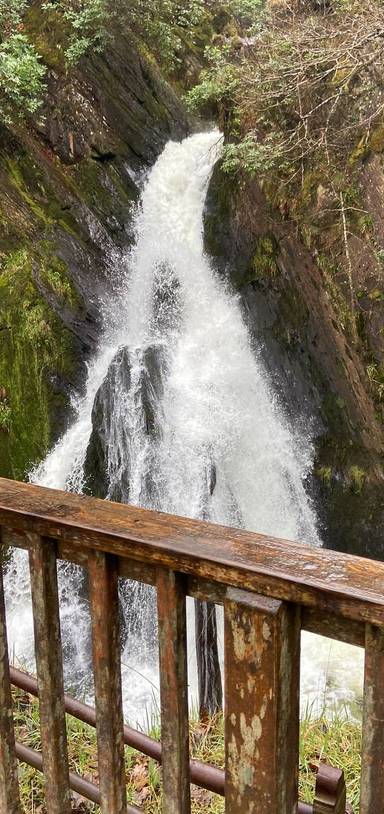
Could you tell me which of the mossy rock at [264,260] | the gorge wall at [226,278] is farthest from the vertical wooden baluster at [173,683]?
the mossy rock at [264,260]

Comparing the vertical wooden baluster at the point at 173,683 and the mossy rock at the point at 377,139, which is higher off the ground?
the mossy rock at the point at 377,139

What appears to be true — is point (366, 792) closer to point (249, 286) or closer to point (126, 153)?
point (249, 286)

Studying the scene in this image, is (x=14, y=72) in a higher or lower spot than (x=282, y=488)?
higher

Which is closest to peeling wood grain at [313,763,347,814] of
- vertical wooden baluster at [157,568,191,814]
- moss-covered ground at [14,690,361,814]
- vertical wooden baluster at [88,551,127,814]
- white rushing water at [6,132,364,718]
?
vertical wooden baluster at [157,568,191,814]

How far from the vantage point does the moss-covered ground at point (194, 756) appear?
7.59ft

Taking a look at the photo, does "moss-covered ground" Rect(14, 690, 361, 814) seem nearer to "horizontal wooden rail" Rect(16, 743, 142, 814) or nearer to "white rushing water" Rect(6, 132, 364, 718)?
"horizontal wooden rail" Rect(16, 743, 142, 814)

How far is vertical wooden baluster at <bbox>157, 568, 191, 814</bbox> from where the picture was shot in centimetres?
121

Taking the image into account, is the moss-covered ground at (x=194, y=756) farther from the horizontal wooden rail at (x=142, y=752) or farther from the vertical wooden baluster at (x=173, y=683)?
the vertical wooden baluster at (x=173, y=683)

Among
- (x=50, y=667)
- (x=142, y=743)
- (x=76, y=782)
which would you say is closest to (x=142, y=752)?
(x=142, y=743)

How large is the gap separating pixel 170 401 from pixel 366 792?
6893mm

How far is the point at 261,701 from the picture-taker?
43.9 inches

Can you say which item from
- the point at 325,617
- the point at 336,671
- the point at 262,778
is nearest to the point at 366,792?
the point at 262,778

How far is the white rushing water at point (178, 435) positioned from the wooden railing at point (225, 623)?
4685 millimetres

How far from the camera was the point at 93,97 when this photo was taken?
10188 mm
